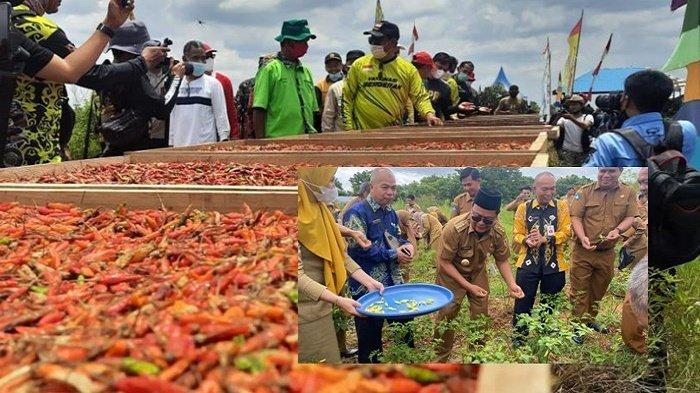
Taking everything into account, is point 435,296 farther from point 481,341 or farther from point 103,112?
point 103,112

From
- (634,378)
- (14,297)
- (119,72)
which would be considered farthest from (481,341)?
(119,72)

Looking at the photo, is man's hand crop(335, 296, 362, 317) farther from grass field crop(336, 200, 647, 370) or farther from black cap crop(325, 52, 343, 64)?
black cap crop(325, 52, 343, 64)

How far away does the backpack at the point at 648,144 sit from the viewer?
2516 millimetres

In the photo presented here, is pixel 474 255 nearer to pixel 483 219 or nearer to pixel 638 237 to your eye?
pixel 483 219

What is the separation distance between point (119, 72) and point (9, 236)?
1937 mm

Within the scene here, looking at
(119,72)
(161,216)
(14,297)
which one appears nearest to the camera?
(14,297)

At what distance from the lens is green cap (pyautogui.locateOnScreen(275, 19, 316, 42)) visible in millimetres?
5387

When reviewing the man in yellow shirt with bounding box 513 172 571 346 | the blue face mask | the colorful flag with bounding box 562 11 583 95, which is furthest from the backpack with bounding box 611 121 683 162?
the colorful flag with bounding box 562 11 583 95

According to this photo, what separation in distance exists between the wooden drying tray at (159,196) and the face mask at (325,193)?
24.3 inches

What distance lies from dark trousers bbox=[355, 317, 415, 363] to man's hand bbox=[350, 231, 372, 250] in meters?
0.18

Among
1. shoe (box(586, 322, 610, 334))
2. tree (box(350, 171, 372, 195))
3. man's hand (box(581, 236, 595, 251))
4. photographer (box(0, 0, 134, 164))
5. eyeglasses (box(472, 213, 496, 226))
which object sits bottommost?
shoe (box(586, 322, 610, 334))

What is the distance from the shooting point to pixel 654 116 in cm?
277

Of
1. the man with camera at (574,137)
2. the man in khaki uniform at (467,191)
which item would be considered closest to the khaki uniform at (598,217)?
the man in khaki uniform at (467,191)

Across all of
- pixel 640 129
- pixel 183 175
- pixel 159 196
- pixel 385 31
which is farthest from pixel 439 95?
pixel 159 196
